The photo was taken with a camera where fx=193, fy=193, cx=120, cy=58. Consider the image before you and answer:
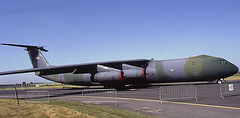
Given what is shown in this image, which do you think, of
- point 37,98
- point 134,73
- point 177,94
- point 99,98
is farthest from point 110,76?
point 177,94

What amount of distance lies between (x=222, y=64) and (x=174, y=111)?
1389cm

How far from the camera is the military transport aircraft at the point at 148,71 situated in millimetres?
19562

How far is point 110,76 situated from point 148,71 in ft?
14.3

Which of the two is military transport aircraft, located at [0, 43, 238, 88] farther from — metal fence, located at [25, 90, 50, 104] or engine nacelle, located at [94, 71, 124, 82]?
metal fence, located at [25, 90, 50, 104]

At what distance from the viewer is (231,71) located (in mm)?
19875

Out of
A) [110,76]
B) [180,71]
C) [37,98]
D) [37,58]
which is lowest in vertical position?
[37,98]

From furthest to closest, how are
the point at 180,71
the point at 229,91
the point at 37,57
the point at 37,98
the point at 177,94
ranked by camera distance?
the point at 37,57 < the point at 180,71 < the point at 37,98 < the point at 229,91 < the point at 177,94

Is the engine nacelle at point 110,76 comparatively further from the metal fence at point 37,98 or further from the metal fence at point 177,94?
the metal fence at point 37,98

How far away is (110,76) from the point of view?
19781 millimetres

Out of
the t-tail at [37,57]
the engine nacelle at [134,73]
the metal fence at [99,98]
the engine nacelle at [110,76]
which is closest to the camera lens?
the metal fence at [99,98]

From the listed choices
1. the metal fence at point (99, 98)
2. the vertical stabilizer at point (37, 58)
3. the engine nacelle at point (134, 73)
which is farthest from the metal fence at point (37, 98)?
the engine nacelle at point (134, 73)

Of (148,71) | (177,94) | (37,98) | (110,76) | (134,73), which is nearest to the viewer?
(177,94)

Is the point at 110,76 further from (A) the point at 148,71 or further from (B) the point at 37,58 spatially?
(B) the point at 37,58

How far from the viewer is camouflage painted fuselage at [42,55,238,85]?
19.6m
